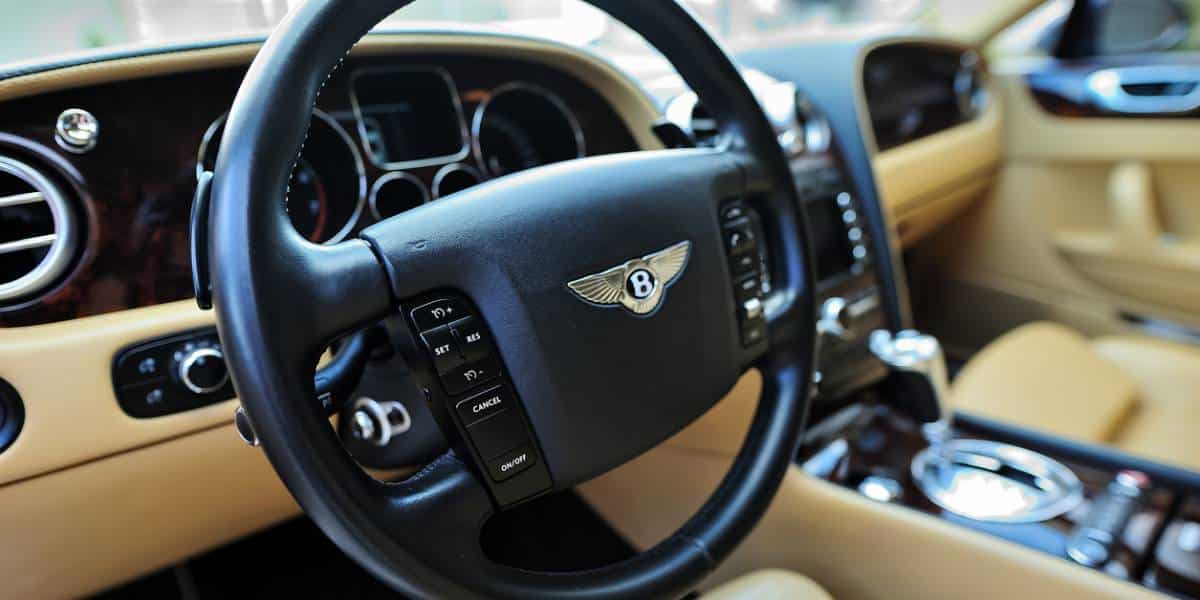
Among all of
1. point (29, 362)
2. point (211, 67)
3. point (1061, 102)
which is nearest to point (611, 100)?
point (211, 67)

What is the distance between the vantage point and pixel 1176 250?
1.92m

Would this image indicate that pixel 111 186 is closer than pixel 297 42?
No

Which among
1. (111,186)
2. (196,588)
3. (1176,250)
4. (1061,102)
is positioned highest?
(111,186)

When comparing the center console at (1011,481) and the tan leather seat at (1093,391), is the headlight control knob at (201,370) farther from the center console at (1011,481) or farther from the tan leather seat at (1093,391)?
the tan leather seat at (1093,391)

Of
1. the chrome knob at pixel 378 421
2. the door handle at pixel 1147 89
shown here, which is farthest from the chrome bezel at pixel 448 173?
the door handle at pixel 1147 89

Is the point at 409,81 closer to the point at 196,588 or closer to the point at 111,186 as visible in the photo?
the point at 111,186

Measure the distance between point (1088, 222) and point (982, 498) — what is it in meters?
1.35

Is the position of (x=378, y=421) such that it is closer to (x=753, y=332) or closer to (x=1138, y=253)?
(x=753, y=332)

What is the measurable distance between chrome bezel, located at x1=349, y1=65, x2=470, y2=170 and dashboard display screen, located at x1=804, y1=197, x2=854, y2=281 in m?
0.53

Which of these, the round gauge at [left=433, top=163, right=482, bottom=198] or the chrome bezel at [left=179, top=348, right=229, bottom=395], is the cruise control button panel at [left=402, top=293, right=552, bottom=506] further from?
the round gauge at [left=433, top=163, right=482, bottom=198]

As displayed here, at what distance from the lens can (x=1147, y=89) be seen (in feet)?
6.44

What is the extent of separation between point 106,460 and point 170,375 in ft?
0.29

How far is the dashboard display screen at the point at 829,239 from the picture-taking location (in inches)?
51.0

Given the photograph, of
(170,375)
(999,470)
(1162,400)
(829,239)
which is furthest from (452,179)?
(1162,400)
